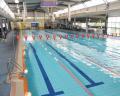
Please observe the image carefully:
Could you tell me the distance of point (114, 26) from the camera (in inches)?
939

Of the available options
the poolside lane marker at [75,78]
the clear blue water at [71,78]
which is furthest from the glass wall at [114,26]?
the poolside lane marker at [75,78]

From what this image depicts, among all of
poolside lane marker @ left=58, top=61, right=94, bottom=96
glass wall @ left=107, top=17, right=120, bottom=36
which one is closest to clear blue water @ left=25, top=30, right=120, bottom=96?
poolside lane marker @ left=58, top=61, right=94, bottom=96

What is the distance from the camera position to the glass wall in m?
22.9

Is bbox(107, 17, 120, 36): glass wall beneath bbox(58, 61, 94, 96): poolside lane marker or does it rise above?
above

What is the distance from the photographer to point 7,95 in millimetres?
4691

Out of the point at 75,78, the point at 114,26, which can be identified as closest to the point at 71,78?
the point at 75,78

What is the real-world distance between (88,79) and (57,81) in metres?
1.18

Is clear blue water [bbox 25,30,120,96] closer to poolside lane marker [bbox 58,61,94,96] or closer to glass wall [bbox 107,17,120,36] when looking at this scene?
poolside lane marker [bbox 58,61,94,96]

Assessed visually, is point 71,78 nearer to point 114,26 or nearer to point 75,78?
point 75,78

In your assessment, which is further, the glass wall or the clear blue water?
the glass wall

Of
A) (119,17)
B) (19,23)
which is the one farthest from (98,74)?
(19,23)

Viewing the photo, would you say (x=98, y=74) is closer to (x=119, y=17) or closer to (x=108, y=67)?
(x=108, y=67)

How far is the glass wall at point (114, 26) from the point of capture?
22.9 metres

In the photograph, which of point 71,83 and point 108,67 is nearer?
point 71,83
